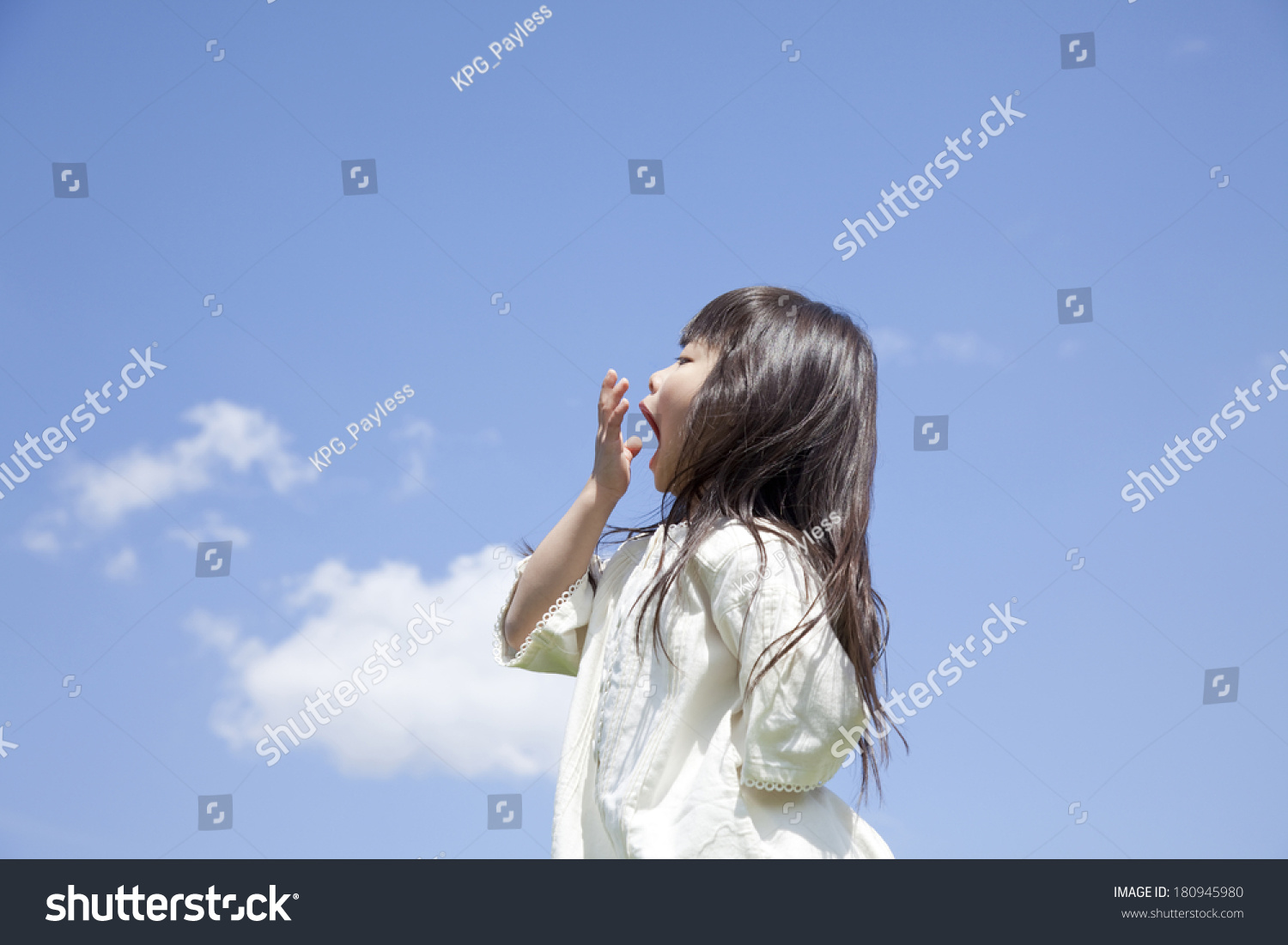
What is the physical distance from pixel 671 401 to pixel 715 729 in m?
0.61

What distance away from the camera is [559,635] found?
1.79 m

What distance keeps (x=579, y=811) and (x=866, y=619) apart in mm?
575

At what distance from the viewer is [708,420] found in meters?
1.73

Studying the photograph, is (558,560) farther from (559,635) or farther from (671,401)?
(671,401)

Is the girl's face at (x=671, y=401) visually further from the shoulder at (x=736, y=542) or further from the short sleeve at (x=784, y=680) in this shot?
the short sleeve at (x=784, y=680)

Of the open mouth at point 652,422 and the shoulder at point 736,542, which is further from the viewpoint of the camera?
the open mouth at point 652,422

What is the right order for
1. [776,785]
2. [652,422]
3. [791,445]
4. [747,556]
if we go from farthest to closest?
[652,422], [791,445], [747,556], [776,785]

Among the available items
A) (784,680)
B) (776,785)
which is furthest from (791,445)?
(776,785)

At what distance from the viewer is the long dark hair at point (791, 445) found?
1633mm

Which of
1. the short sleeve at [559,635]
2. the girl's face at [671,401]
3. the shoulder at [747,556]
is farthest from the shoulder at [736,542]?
the short sleeve at [559,635]

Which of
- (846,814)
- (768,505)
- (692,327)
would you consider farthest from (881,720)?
(692,327)

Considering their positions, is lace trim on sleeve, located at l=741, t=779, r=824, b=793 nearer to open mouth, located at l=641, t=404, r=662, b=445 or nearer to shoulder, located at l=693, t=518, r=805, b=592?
shoulder, located at l=693, t=518, r=805, b=592

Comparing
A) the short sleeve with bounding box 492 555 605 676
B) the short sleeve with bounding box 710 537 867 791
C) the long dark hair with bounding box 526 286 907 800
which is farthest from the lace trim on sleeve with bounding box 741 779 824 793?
the short sleeve with bounding box 492 555 605 676
